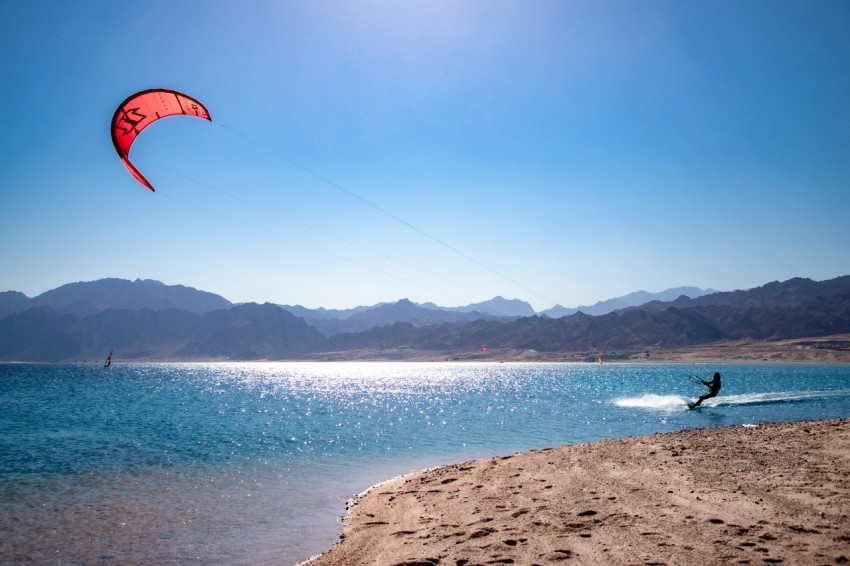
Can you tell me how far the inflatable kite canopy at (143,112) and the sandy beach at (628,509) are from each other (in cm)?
1139

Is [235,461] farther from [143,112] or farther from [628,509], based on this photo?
[628,509]

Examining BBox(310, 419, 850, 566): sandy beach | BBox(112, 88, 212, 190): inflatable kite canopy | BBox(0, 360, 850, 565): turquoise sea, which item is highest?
BBox(112, 88, 212, 190): inflatable kite canopy

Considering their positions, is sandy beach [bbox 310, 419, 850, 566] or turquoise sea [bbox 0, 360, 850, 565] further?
turquoise sea [bbox 0, 360, 850, 565]

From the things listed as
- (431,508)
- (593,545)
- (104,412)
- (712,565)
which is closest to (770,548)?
(712,565)

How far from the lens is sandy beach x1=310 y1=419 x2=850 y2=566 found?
7172 mm

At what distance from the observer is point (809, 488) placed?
9.17m

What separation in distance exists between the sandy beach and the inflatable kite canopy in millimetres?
11392

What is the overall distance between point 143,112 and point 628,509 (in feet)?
54.4

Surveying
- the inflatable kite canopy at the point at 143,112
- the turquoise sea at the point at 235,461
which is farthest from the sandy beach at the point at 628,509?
the inflatable kite canopy at the point at 143,112

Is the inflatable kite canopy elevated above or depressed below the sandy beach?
above

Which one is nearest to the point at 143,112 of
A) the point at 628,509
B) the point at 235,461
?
the point at 235,461

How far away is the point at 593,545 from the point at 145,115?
16362 millimetres

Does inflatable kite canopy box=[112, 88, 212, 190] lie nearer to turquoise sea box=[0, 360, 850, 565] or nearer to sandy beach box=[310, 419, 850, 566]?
turquoise sea box=[0, 360, 850, 565]

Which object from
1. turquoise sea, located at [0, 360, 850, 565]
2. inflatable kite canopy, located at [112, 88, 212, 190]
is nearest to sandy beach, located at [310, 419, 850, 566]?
turquoise sea, located at [0, 360, 850, 565]
